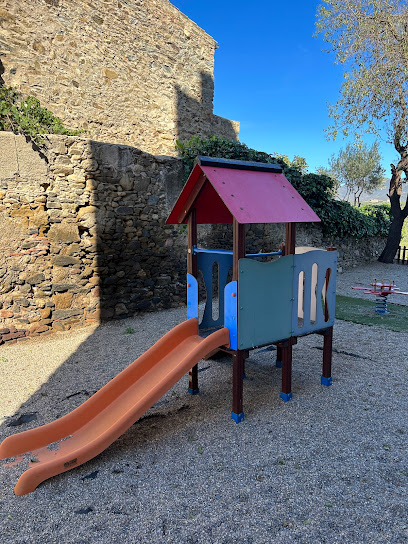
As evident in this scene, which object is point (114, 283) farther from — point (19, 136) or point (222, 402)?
point (222, 402)

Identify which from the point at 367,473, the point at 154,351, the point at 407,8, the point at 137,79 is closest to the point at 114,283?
the point at 154,351

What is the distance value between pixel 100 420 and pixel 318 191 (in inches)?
388

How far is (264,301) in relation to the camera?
3328 mm

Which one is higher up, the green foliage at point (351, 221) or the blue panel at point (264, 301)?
the green foliage at point (351, 221)

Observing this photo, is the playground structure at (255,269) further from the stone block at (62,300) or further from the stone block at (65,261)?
the stone block at (62,300)

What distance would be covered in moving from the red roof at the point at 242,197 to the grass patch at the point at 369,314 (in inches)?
146

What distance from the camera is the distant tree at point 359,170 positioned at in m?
25.3

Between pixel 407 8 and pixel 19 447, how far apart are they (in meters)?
13.8

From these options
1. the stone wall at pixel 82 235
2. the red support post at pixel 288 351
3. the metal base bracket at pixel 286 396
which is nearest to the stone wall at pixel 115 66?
the stone wall at pixel 82 235

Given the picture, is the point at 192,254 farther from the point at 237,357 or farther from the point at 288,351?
the point at 288,351

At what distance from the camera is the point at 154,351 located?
3.39 metres

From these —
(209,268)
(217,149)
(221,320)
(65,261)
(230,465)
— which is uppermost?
(217,149)

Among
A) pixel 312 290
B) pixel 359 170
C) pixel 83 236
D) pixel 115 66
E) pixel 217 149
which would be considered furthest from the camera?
pixel 359 170

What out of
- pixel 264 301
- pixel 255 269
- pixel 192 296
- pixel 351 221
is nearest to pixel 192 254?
pixel 192 296
